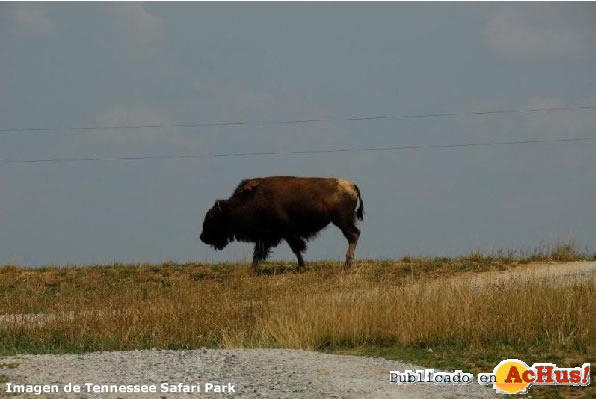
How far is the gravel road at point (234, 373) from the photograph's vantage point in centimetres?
910

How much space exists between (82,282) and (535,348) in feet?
45.3

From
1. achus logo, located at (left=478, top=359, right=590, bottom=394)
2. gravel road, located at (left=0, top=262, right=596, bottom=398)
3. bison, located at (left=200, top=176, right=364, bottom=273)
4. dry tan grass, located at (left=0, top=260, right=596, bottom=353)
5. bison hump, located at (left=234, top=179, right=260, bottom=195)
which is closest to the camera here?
gravel road, located at (left=0, top=262, right=596, bottom=398)

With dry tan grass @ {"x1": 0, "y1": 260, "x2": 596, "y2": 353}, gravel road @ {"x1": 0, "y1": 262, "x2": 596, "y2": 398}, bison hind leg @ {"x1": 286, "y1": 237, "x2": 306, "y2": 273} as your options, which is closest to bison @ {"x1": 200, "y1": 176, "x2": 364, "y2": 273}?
bison hind leg @ {"x1": 286, "y1": 237, "x2": 306, "y2": 273}

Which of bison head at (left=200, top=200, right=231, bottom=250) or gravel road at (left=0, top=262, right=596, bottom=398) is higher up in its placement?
bison head at (left=200, top=200, right=231, bottom=250)

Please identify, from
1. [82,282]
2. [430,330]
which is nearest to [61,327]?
[430,330]

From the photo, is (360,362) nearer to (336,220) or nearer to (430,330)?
(430,330)

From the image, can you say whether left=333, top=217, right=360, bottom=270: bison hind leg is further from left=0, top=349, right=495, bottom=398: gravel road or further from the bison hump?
left=0, top=349, right=495, bottom=398: gravel road

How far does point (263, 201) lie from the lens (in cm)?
2578

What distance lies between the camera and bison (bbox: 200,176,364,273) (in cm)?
2520

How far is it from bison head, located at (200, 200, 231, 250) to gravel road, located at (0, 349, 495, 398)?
51.2ft

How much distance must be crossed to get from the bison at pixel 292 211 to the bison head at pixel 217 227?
0.41 metres

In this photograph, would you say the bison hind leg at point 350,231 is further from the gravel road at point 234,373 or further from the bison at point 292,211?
the gravel road at point 234,373

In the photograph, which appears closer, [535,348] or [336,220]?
[535,348]

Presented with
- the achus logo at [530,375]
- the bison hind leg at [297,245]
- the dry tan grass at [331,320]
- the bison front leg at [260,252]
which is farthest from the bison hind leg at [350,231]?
the achus logo at [530,375]
